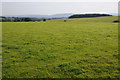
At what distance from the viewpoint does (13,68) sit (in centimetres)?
767

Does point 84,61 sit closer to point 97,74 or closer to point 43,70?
point 97,74

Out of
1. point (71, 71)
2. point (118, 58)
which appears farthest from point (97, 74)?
point (118, 58)

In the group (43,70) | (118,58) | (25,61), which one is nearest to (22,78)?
(43,70)

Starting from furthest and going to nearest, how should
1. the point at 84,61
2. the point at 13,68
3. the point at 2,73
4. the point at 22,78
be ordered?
the point at 84,61
the point at 13,68
the point at 2,73
the point at 22,78

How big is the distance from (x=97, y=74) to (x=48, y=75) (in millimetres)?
2673

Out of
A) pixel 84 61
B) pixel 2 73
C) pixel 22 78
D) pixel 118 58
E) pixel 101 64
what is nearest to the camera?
pixel 22 78

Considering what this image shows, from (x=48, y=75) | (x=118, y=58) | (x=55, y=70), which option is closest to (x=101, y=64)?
(x=118, y=58)

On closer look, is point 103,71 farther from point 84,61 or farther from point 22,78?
point 22,78

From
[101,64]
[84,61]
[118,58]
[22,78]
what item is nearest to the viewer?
[22,78]

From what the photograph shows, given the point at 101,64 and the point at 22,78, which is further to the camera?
the point at 101,64

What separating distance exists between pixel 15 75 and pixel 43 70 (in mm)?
1541

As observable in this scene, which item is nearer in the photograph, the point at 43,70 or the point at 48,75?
the point at 48,75

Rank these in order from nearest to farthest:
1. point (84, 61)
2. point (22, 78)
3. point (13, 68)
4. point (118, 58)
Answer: point (22, 78), point (13, 68), point (84, 61), point (118, 58)

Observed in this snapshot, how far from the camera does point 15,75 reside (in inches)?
268
